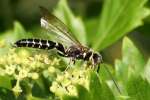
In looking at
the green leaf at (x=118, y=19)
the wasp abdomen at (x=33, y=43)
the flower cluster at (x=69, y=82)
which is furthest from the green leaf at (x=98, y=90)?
the green leaf at (x=118, y=19)

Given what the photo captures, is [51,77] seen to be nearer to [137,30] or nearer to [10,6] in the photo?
[137,30]

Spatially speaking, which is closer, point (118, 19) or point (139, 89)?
point (139, 89)

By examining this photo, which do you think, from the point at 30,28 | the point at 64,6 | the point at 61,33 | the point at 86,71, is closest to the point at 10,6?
the point at 30,28

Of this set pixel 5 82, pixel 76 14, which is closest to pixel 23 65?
pixel 5 82

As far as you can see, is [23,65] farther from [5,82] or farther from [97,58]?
[97,58]

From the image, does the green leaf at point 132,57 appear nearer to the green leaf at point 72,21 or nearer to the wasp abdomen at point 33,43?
the wasp abdomen at point 33,43

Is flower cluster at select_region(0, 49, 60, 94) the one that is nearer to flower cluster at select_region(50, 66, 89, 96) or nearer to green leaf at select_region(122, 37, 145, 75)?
flower cluster at select_region(50, 66, 89, 96)
